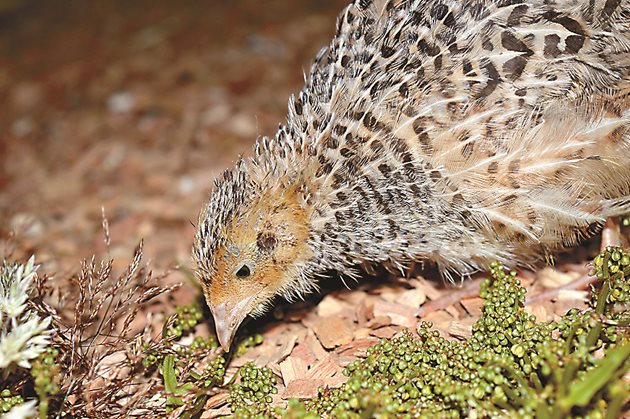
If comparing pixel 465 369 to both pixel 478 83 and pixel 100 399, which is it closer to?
pixel 478 83

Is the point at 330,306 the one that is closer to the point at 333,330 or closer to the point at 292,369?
the point at 333,330

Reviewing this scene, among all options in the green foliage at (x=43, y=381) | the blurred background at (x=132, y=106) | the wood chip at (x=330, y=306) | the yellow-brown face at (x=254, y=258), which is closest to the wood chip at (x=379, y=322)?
the wood chip at (x=330, y=306)

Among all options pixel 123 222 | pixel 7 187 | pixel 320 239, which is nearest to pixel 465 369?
pixel 320 239

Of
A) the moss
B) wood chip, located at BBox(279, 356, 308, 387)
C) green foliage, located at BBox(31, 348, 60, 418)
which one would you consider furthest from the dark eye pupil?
green foliage, located at BBox(31, 348, 60, 418)

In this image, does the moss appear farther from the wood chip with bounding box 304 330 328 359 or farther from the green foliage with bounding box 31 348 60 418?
the green foliage with bounding box 31 348 60 418

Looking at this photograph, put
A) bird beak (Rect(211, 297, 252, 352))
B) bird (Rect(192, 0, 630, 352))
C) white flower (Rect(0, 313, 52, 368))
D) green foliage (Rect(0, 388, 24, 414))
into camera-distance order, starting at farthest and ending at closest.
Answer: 1. bird beak (Rect(211, 297, 252, 352))
2. bird (Rect(192, 0, 630, 352))
3. green foliage (Rect(0, 388, 24, 414))
4. white flower (Rect(0, 313, 52, 368))

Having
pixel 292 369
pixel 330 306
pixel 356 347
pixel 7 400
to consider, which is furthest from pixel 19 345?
pixel 330 306

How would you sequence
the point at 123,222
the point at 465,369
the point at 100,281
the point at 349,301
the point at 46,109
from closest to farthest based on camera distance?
the point at 465,369 < the point at 100,281 < the point at 349,301 < the point at 123,222 < the point at 46,109
